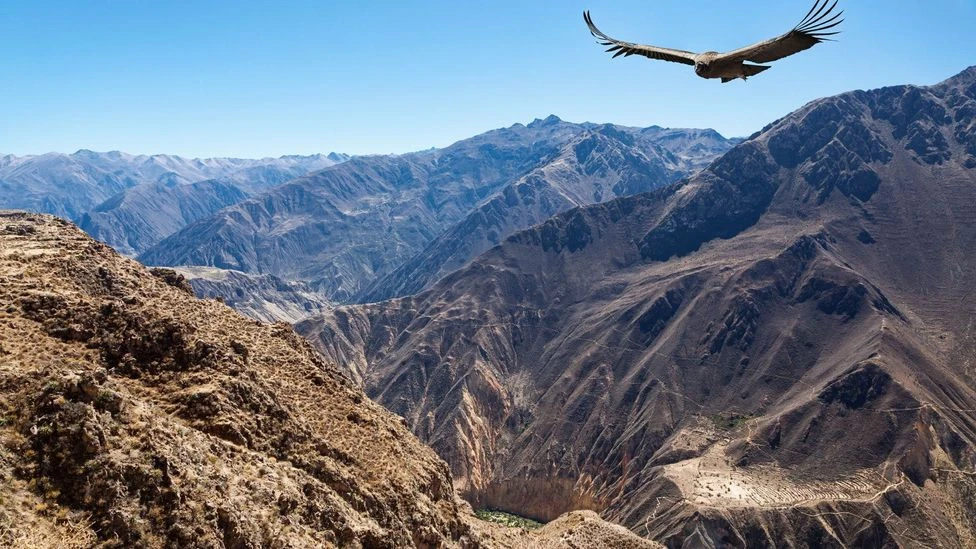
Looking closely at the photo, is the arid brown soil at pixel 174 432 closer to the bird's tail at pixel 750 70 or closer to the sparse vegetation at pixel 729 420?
the bird's tail at pixel 750 70

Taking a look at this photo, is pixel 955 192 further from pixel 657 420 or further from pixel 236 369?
pixel 236 369

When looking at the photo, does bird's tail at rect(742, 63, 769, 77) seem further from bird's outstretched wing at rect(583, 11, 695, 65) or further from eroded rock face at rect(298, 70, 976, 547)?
eroded rock face at rect(298, 70, 976, 547)

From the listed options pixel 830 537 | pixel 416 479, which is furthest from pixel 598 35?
pixel 830 537

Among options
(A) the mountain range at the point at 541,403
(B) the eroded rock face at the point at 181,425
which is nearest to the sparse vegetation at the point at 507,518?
(A) the mountain range at the point at 541,403

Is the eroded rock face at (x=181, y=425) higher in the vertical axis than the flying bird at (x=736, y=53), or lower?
lower

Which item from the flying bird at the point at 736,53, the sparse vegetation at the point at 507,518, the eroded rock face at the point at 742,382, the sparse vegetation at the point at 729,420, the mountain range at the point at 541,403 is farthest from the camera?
the sparse vegetation at the point at 729,420

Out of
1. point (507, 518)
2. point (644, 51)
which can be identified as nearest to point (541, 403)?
point (507, 518)

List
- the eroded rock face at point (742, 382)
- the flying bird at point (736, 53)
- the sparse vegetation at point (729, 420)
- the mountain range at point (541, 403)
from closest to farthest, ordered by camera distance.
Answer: the flying bird at point (736, 53), the mountain range at point (541, 403), the eroded rock face at point (742, 382), the sparse vegetation at point (729, 420)
